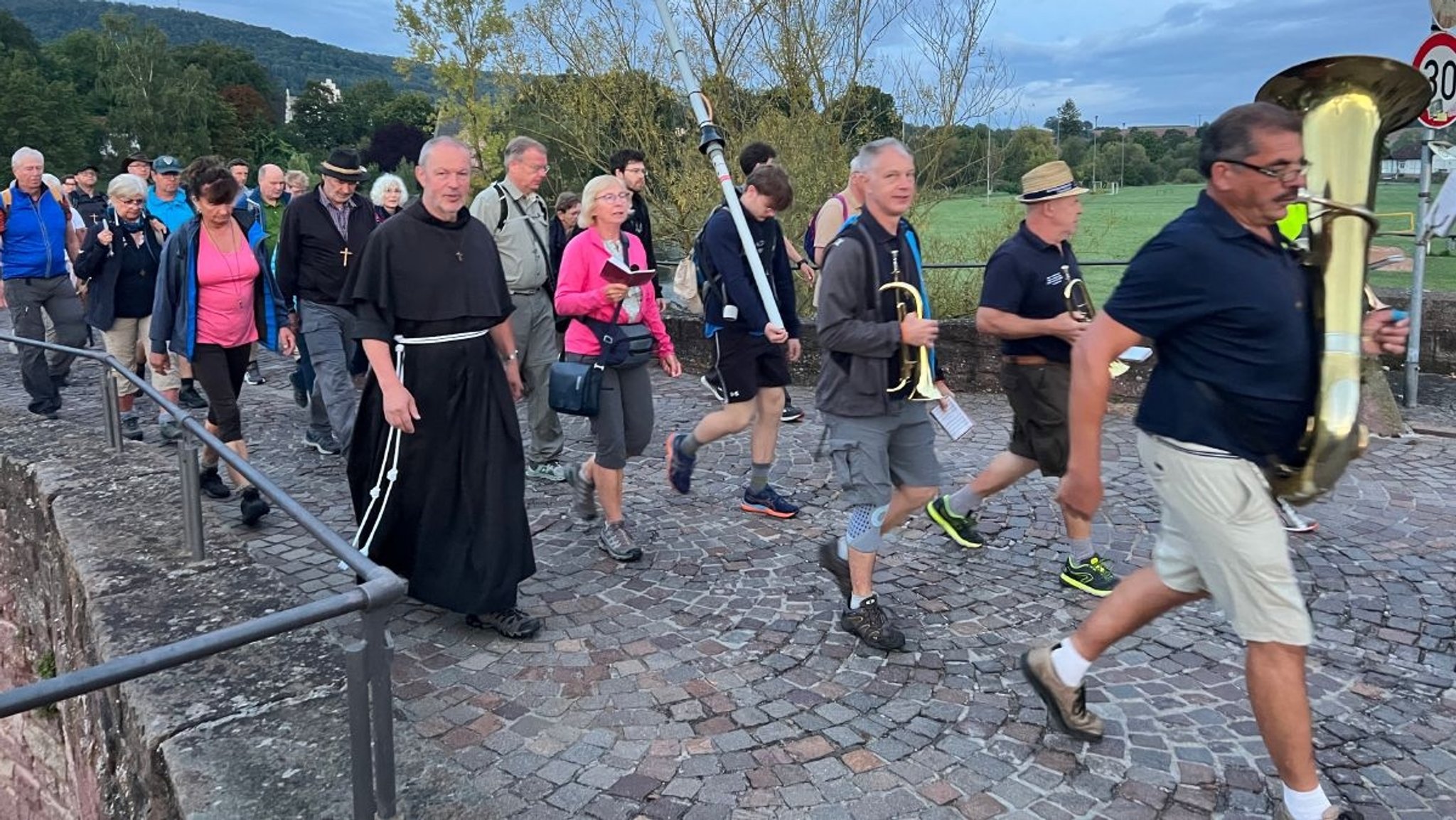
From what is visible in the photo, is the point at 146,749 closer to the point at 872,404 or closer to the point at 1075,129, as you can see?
the point at 872,404

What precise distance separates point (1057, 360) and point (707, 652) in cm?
209

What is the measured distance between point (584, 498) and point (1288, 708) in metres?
3.81

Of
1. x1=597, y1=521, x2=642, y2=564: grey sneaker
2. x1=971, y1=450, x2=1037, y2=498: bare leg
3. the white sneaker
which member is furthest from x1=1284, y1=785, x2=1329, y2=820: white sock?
x1=597, y1=521, x2=642, y2=564: grey sneaker

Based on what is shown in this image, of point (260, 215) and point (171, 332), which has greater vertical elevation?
point (260, 215)

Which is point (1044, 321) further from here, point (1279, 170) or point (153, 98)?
point (153, 98)

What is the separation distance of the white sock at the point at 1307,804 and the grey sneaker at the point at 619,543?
10.5 ft

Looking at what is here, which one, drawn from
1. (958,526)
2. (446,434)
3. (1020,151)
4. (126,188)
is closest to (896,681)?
(958,526)

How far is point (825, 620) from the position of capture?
4.71 metres

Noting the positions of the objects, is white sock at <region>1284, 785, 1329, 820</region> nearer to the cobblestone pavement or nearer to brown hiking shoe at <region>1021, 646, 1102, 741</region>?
the cobblestone pavement

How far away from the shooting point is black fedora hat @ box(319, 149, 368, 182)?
7.02 metres

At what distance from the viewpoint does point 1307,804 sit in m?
3.00

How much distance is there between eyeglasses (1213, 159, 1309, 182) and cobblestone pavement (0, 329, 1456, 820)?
1858 mm

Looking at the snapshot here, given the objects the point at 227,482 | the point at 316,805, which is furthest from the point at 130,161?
the point at 316,805

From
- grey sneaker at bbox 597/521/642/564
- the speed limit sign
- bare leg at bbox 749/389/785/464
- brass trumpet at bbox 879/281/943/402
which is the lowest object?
grey sneaker at bbox 597/521/642/564
